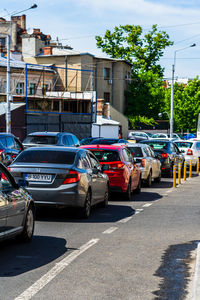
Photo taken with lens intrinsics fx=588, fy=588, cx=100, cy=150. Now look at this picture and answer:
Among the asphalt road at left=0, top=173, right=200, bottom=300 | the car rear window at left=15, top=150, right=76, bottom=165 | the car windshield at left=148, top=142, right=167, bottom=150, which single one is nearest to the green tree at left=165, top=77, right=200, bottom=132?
the car windshield at left=148, top=142, right=167, bottom=150

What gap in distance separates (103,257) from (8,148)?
1356 cm

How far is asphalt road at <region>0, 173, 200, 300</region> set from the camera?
19.9 feet

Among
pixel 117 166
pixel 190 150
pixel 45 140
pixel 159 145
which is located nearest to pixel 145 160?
pixel 45 140

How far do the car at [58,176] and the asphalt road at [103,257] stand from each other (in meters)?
0.42

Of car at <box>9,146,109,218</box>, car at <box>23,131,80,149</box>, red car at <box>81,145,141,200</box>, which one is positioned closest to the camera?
car at <box>9,146,109,218</box>

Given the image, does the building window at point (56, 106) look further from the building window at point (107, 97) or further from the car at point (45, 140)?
the car at point (45, 140)

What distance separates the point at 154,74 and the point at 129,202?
200 ft

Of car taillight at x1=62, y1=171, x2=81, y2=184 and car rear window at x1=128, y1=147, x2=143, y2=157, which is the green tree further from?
car taillight at x1=62, y1=171, x2=81, y2=184

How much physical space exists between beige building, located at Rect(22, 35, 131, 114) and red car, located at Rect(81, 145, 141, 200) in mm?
49167

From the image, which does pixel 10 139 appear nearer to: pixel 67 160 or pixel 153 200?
pixel 153 200

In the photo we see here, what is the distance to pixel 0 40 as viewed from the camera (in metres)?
82.3

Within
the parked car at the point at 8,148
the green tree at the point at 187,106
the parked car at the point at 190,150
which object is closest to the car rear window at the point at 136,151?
the parked car at the point at 8,148

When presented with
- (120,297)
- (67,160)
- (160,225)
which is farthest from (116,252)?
(67,160)

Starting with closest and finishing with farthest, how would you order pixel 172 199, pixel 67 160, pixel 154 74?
pixel 67 160 < pixel 172 199 < pixel 154 74
